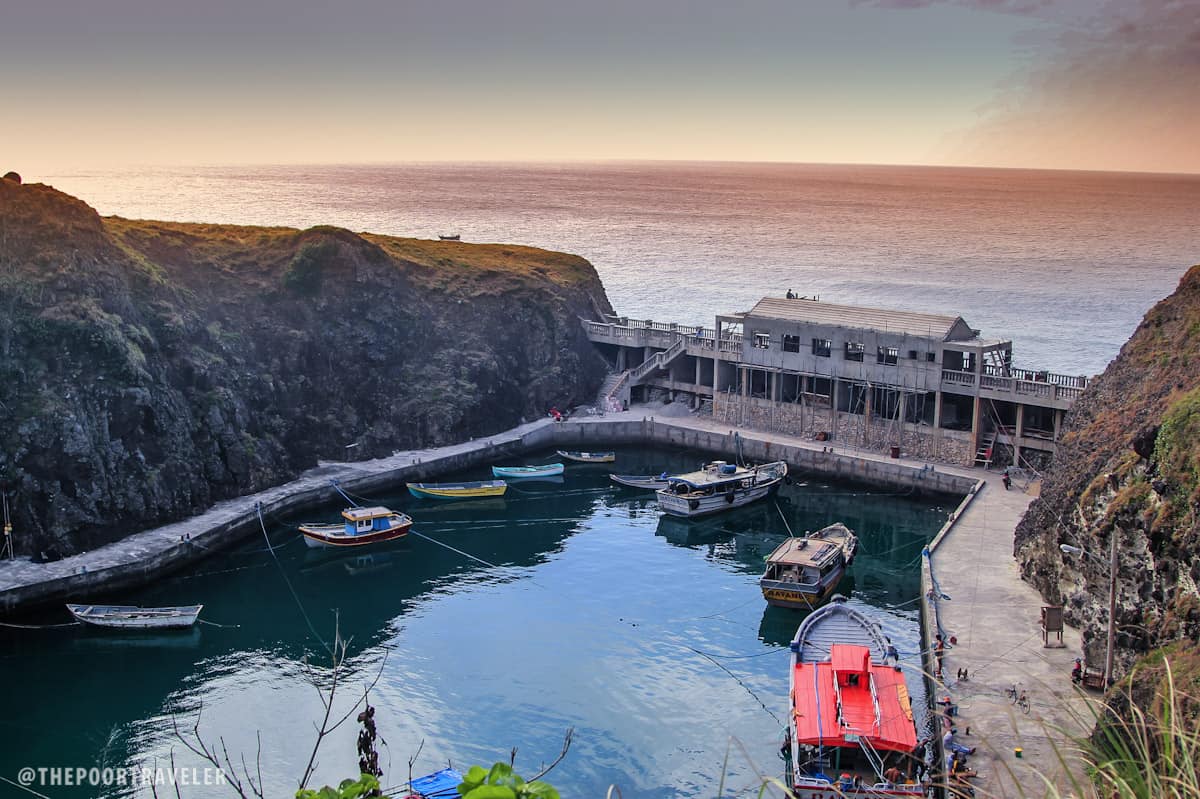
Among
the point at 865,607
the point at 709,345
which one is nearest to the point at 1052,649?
the point at 865,607

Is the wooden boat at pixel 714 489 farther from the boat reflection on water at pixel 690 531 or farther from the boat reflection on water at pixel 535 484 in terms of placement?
the boat reflection on water at pixel 535 484

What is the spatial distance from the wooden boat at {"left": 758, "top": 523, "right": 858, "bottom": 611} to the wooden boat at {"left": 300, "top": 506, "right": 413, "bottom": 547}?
73.6 ft

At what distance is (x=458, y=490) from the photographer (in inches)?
2940

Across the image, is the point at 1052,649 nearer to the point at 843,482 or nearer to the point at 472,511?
the point at 843,482

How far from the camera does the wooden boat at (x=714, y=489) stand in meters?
71.9

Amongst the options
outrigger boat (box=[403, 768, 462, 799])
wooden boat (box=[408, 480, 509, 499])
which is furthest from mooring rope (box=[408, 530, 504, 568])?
outrigger boat (box=[403, 768, 462, 799])

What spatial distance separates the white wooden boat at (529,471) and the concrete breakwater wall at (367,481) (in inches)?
124

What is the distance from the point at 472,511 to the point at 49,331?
→ 27.5 meters

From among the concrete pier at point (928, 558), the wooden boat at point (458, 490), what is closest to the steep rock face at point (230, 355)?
the concrete pier at point (928, 558)

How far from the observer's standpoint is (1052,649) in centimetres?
4550

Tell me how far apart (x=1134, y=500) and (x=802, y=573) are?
62.2 ft

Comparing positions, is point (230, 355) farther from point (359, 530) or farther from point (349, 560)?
point (349, 560)

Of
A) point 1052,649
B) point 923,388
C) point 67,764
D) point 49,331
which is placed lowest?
point 67,764

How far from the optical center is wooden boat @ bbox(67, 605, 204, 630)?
52.9 m
